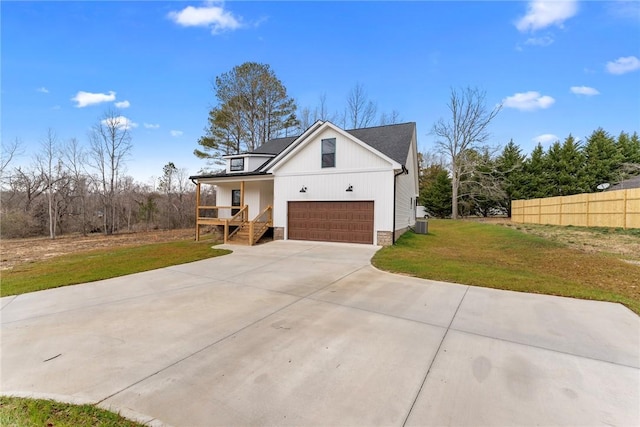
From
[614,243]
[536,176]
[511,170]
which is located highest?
[511,170]

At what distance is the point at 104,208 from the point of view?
2323 cm

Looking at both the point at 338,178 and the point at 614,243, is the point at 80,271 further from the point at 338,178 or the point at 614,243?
the point at 614,243

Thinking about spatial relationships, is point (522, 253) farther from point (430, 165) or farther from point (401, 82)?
point (430, 165)

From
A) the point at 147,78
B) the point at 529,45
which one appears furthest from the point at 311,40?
the point at 529,45

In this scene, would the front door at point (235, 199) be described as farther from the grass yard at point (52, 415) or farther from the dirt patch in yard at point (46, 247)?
the grass yard at point (52, 415)

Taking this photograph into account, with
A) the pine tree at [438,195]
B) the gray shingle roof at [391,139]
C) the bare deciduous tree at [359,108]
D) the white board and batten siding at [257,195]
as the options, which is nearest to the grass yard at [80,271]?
the white board and batten siding at [257,195]

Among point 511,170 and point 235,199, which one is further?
point 511,170

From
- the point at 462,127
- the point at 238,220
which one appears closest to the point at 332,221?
the point at 238,220

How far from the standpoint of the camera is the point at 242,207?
15.3 meters

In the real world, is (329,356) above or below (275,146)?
below

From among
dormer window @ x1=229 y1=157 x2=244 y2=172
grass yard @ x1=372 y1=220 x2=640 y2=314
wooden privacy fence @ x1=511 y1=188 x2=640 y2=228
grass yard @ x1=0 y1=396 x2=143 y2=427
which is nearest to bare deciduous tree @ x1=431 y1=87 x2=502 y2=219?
wooden privacy fence @ x1=511 y1=188 x2=640 y2=228

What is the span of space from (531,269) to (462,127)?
92.4 feet

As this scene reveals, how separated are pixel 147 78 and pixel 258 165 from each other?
→ 7.18 meters

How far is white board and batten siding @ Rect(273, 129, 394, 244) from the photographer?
12.5 m
